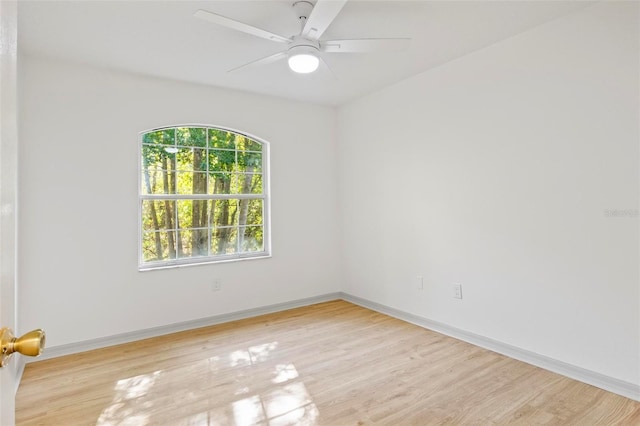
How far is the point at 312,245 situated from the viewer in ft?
13.8

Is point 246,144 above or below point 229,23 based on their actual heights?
below

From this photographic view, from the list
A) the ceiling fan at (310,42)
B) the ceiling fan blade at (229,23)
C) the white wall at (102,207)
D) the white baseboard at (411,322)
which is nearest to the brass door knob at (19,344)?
the ceiling fan blade at (229,23)

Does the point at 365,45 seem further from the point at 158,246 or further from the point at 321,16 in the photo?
the point at 158,246

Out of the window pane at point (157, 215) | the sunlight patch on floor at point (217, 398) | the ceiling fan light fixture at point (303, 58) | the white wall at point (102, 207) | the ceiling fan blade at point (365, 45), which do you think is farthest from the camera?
the window pane at point (157, 215)

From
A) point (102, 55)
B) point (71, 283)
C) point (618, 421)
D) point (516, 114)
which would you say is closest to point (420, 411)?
point (618, 421)

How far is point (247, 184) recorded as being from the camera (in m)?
3.93

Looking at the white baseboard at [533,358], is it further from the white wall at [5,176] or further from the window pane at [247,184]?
the white wall at [5,176]

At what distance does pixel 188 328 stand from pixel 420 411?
7.75 feet

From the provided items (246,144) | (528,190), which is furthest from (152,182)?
(528,190)

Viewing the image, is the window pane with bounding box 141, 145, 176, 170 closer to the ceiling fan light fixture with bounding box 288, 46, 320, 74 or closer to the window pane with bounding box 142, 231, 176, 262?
the window pane with bounding box 142, 231, 176, 262

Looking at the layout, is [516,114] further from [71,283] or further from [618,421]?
[71,283]

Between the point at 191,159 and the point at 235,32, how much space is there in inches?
60.8

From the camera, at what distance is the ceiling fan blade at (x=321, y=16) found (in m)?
1.73

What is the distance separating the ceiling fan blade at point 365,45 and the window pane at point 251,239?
89.7 inches
